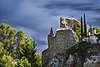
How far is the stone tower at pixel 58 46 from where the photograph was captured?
52125 mm

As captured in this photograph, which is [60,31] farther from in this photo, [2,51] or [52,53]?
[2,51]

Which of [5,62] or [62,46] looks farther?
[5,62]

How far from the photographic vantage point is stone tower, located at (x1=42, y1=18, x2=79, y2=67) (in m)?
52.1

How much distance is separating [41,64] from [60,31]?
753 centimetres

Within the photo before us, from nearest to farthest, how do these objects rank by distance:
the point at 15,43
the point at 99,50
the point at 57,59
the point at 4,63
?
the point at 99,50
the point at 57,59
the point at 4,63
the point at 15,43

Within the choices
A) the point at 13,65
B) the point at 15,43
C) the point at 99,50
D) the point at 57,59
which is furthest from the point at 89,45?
the point at 15,43

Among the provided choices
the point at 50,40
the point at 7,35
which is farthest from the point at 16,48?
the point at 50,40

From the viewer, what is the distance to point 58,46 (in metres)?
53.3

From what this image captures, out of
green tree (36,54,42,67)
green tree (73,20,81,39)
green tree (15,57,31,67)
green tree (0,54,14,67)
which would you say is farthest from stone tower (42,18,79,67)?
green tree (0,54,14,67)

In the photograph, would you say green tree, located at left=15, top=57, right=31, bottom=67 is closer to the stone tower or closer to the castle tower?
the stone tower

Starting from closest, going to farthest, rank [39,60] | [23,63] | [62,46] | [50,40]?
[62,46] → [50,40] → [23,63] → [39,60]

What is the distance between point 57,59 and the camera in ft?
171

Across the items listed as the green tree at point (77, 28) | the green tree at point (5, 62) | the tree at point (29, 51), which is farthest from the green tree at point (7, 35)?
the green tree at point (77, 28)

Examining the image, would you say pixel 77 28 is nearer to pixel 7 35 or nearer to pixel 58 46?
pixel 58 46
